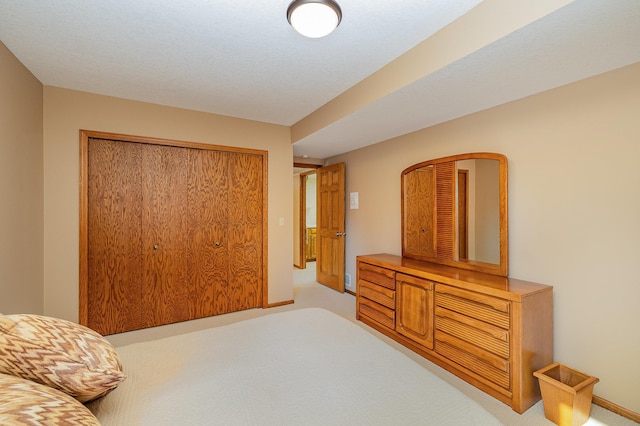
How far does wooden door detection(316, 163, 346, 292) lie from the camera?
180 inches

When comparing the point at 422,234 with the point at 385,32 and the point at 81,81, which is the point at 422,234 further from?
the point at 81,81

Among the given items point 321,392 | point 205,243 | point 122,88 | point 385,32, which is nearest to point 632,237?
point 385,32

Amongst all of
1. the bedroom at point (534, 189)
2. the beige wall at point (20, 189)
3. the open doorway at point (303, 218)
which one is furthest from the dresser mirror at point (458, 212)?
the beige wall at point (20, 189)

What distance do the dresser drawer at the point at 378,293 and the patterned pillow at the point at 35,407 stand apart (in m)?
2.52

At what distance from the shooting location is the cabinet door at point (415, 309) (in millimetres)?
2510

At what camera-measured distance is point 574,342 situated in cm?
202

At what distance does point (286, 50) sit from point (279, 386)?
2.04 metres

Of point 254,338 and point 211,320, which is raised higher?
point 254,338

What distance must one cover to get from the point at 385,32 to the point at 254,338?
6.53 ft

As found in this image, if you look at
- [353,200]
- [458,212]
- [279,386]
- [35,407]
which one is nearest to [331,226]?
[353,200]

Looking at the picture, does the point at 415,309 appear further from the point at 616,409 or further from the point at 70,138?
the point at 70,138

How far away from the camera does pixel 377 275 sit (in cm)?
309

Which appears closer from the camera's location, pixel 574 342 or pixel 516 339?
pixel 516 339

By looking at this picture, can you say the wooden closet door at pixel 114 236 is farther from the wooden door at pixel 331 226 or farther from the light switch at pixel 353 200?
the light switch at pixel 353 200
